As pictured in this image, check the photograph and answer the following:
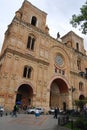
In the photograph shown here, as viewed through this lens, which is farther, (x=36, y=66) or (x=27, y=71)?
(x=36, y=66)

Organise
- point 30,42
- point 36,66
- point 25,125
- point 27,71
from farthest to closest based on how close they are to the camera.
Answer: point 30,42
point 36,66
point 27,71
point 25,125

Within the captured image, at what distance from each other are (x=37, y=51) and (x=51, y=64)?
410 cm

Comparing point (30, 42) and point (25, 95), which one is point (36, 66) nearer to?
point (30, 42)

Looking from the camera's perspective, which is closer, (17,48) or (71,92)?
(17,48)

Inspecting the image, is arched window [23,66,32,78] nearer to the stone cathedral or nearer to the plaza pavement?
the stone cathedral

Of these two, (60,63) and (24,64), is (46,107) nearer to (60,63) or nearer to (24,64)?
(24,64)

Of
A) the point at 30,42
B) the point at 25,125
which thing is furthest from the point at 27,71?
the point at 25,125

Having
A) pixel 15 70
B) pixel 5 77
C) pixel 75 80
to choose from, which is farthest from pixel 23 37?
pixel 75 80

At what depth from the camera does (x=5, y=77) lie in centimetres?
2144

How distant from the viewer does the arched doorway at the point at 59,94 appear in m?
30.3

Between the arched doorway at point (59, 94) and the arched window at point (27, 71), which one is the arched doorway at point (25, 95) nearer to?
the arched window at point (27, 71)

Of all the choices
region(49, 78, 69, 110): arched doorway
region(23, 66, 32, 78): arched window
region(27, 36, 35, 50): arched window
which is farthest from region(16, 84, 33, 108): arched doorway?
region(27, 36, 35, 50): arched window

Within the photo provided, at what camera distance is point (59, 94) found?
3192 centimetres

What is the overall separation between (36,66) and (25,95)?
576cm
